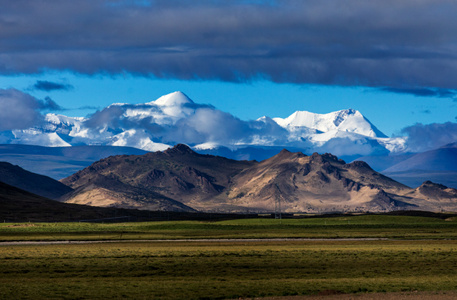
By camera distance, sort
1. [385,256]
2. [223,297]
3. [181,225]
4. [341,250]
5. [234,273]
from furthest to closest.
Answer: [181,225], [341,250], [385,256], [234,273], [223,297]

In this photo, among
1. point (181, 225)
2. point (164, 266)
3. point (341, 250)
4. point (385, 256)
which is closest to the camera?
point (164, 266)

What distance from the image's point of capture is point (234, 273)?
64.4 m

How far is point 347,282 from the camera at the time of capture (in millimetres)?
A: 57781

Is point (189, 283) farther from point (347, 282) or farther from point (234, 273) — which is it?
point (347, 282)

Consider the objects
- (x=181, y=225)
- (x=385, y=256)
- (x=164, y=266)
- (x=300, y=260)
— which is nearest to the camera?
(x=164, y=266)

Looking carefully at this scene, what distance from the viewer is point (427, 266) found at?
70.4 m

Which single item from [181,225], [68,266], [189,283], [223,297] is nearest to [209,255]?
[68,266]

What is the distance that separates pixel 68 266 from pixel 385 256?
122 feet

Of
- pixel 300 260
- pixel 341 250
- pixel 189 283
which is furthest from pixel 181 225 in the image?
pixel 189 283

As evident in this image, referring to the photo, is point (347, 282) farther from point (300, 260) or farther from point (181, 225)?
point (181, 225)

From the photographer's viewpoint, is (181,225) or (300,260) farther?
(181,225)

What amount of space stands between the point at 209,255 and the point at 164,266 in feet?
39.1

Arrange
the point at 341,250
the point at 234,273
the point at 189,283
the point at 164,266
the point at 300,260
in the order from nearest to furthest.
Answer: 1. the point at 189,283
2. the point at 234,273
3. the point at 164,266
4. the point at 300,260
5. the point at 341,250

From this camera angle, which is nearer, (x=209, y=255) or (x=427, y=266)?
(x=427, y=266)
